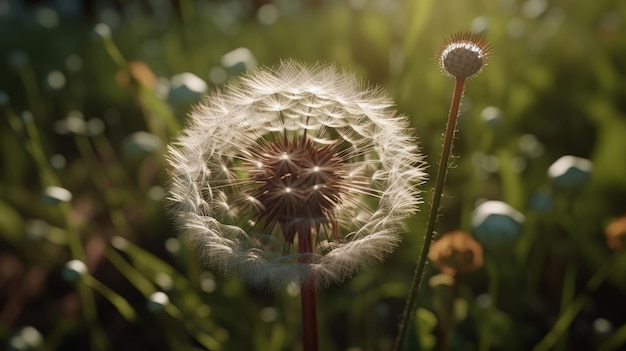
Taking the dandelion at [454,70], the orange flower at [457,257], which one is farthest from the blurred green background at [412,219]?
the dandelion at [454,70]

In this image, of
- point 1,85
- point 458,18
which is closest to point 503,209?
point 458,18

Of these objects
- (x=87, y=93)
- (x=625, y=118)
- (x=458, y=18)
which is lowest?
(x=625, y=118)

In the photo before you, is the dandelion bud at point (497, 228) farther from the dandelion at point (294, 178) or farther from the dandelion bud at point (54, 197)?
the dandelion bud at point (54, 197)

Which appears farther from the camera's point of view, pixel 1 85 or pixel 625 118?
pixel 1 85

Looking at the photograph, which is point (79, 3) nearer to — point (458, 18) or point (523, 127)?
point (458, 18)

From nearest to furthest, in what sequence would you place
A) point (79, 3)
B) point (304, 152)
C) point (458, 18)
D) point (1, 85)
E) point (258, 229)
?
1. point (304, 152)
2. point (258, 229)
3. point (458, 18)
4. point (1, 85)
5. point (79, 3)
